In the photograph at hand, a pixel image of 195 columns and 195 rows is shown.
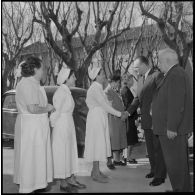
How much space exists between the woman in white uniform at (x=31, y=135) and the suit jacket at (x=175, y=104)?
129 centimetres

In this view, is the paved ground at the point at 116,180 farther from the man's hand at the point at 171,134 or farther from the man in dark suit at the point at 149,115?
the man's hand at the point at 171,134

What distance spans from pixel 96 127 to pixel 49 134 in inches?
36.3

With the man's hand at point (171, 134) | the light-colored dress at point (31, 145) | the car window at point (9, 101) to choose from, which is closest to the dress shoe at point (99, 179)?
the light-colored dress at point (31, 145)

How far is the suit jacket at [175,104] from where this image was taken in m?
3.89

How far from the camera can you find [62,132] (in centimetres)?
446

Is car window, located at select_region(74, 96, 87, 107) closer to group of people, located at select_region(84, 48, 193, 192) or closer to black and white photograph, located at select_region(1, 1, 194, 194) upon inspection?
black and white photograph, located at select_region(1, 1, 194, 194)

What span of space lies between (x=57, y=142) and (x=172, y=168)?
143 cm

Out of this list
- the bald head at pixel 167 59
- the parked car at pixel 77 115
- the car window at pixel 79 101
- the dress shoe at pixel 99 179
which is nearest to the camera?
the bald head at pixel 167 59

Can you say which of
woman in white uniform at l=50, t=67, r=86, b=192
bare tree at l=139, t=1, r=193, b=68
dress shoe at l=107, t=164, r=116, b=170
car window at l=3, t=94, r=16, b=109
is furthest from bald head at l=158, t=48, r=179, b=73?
car window at l=3, t=94, r=16, b=109

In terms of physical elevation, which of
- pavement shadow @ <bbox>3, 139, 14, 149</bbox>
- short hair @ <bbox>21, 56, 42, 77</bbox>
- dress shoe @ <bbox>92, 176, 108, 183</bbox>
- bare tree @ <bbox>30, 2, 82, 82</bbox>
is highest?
bare tree @ <bbox>30, 2, 82, 82</bbox>

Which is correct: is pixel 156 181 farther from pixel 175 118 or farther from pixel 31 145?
pixel 31 145

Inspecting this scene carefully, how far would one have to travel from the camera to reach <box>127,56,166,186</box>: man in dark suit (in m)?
4.85

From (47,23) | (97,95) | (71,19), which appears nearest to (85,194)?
(97,95)

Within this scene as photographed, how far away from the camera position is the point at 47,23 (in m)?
7.53
